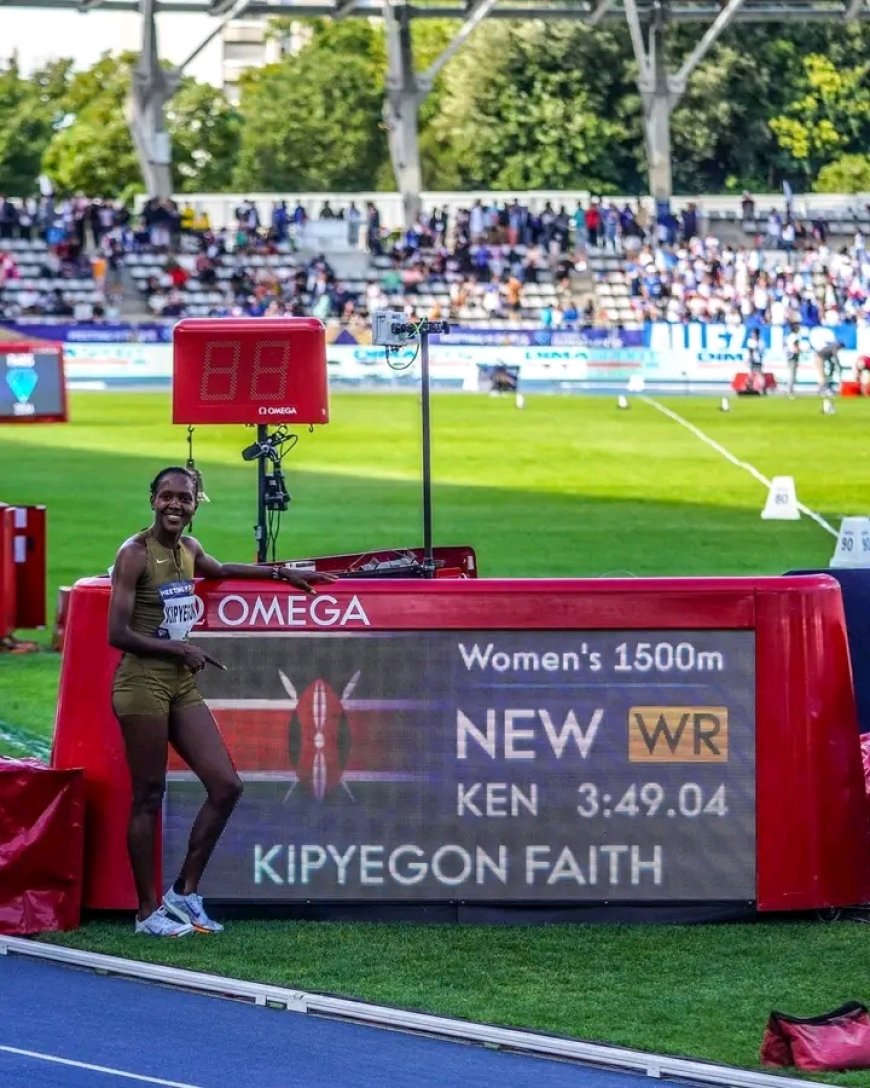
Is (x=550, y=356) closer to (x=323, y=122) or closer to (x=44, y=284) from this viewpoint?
(x=44, y=284)

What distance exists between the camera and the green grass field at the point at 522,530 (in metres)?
8.09

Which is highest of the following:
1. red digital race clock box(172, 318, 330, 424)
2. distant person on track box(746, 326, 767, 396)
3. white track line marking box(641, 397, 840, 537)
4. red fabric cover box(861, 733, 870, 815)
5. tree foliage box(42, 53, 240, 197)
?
tree foliage box(42, 53, 240, 197)

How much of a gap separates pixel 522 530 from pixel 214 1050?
55.5 feet

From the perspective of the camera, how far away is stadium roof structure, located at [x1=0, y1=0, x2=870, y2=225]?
57.7 meters

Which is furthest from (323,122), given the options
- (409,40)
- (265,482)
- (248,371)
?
(248,371)

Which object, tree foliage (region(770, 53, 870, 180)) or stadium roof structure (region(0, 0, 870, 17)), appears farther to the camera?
tree foliage (region(770, 53, 870, 180))

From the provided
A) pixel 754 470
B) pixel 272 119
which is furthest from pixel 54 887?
pixel 272 119

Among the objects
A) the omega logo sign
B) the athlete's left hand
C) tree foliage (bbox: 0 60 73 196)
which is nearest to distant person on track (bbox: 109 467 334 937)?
the omega logo sign

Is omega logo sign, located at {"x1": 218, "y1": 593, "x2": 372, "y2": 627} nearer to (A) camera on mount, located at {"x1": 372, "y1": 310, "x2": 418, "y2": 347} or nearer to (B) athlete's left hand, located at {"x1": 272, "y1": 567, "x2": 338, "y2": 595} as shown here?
(B) athlete's left hand, located at {"x1": 272, "y1": 567, "x2": 338, "y2": 595}

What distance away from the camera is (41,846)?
8953 mm

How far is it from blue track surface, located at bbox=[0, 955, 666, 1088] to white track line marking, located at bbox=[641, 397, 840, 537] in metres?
13.7

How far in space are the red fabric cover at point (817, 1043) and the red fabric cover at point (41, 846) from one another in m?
3.00

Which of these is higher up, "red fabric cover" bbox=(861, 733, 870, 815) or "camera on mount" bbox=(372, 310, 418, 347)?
"camera on mount" bbox=(372, 310, 418, 347)

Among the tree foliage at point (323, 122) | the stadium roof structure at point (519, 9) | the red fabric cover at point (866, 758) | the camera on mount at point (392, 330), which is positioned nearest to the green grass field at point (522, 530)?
the red fabric cover at point (866, 758)
